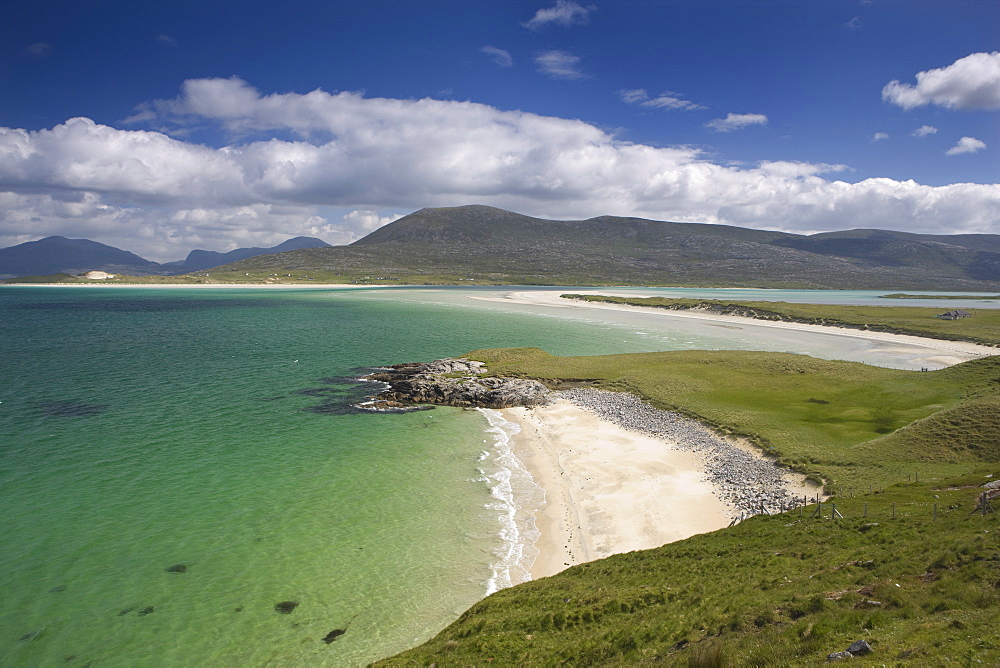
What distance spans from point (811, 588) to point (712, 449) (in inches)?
914

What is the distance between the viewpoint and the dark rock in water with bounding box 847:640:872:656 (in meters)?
10.9

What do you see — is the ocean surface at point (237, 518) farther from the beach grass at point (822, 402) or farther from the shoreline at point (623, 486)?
the beach grass at point (822, 402)

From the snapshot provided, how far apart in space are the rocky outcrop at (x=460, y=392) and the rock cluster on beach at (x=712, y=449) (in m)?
4.29

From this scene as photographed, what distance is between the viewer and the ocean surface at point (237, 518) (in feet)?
64.4

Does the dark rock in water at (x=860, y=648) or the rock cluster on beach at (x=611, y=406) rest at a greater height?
the dark rock in water at (x=860, y=648)

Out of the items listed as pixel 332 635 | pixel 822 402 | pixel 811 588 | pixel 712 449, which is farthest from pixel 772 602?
pixel 822 402

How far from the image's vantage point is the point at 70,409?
4700cm

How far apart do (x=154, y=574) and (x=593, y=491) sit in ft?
79.2

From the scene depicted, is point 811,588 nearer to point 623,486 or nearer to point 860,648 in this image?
point 860,648

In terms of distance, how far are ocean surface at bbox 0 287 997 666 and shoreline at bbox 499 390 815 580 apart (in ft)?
6.43

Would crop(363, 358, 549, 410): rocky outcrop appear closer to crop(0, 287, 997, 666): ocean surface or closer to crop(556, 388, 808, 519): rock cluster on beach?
crop(0, 287, 997, 666): ocean surface

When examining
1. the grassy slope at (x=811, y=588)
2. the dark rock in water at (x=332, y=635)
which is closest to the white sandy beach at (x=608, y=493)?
the grassy slope at (x=811, y=588)

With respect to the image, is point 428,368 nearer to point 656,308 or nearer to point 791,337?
point 791,337

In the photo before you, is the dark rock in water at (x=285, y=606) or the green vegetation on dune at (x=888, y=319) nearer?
the dark rock in water at (x=285, y=606)
